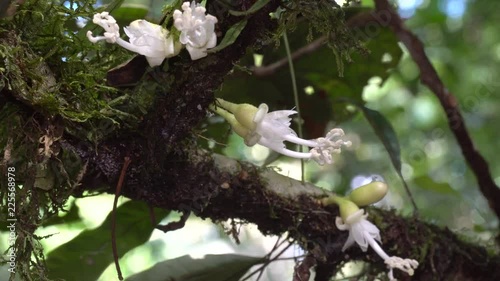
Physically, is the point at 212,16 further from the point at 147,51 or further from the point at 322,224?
the point at 322,224

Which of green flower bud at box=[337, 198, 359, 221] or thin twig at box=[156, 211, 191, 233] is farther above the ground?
thin twig at box=[156, 211, 191, 233]

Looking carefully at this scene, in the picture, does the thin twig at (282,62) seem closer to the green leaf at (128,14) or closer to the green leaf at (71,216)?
the green leaf at (128,14)

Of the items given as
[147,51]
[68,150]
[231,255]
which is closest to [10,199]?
[68,150]

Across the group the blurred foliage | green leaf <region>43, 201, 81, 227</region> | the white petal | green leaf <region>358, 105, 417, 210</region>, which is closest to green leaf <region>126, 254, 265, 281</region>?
the blurred foliage

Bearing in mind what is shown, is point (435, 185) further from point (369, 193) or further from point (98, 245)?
point (98, 245)

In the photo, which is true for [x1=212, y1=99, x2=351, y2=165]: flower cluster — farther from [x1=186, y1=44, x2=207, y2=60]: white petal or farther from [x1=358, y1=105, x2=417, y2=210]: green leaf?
[x1=358, y1=105, x2=417, y2=210]: green leaf

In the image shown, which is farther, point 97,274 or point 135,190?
point 97,274
